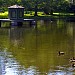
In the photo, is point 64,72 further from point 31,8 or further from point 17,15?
point 31,8

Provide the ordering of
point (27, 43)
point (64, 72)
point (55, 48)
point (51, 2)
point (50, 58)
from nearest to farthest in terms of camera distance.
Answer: point (64, 72) < point (50, 58) < point (55, 48) < point (27, 43) < point (51, 2)

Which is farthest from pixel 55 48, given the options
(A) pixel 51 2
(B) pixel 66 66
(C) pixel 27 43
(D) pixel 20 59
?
(A) pixel 51 2

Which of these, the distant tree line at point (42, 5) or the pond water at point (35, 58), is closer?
the pond water at point (35, 58)

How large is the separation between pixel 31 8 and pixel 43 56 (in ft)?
206

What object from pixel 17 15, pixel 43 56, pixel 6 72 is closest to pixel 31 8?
pixel 17 15

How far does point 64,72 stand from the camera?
941 inches

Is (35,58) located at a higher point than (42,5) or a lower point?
higher

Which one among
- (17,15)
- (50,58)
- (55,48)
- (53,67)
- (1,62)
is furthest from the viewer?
(17,15)

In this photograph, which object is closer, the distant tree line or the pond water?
the pond water

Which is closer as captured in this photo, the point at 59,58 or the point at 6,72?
the point at 6,72

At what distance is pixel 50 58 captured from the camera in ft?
96.4

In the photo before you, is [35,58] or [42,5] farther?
[42,5]

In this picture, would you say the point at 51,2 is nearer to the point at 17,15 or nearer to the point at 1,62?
the point at 17,15

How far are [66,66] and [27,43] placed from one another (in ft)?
46.2
